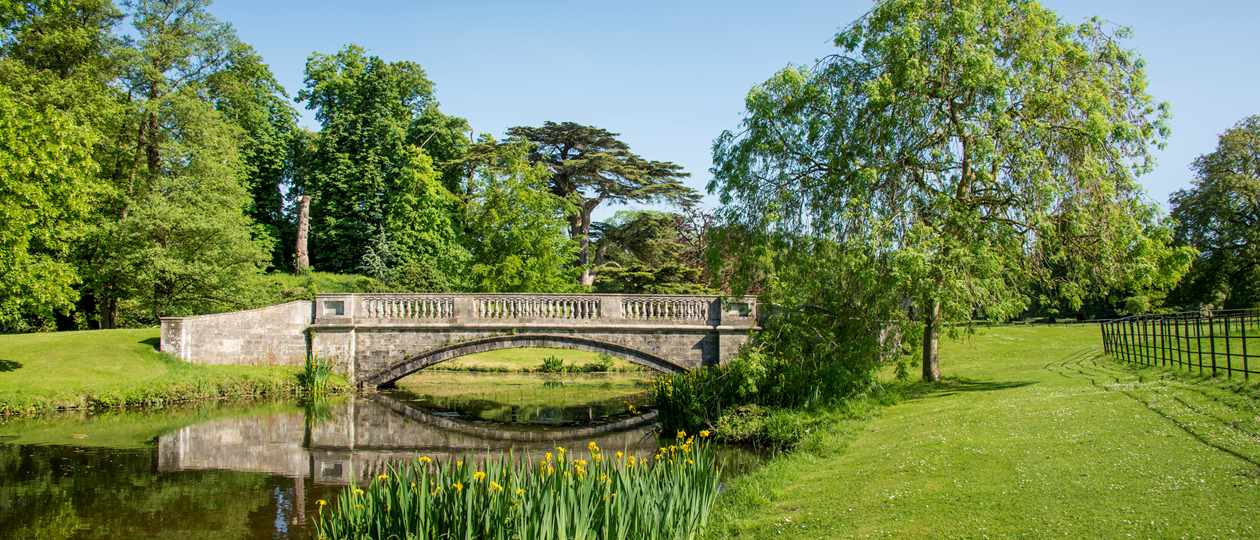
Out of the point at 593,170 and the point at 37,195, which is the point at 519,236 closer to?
the point at 593,170

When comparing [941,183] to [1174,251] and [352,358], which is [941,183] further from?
[352,358]

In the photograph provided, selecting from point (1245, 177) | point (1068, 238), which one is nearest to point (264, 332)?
point (1068, 238)

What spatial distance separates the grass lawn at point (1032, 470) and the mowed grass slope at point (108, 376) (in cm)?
1576

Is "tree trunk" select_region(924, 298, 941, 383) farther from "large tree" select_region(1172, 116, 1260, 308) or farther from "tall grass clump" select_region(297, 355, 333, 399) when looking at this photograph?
"large tree" select_region(1172, 116, 1260, 308)

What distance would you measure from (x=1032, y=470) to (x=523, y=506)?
479cm

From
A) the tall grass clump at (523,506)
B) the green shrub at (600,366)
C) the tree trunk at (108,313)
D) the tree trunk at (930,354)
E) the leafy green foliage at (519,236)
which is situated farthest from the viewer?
the leafy green foliage at (519,236)

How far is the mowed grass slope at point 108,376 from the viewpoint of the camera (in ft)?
64.1

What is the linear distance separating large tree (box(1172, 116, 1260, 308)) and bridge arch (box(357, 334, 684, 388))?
24.4 metres

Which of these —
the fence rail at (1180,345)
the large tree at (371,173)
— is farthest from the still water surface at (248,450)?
the large tree at (371,173)

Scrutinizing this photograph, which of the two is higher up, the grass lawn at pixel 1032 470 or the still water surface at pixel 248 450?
the grass lawn at pixel 1032 470

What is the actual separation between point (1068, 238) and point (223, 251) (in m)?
23.8

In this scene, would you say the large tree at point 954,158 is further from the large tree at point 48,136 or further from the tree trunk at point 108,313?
the tree trunk at point 108,313

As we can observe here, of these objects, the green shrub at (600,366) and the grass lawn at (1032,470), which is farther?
the green shrub at (600,366)

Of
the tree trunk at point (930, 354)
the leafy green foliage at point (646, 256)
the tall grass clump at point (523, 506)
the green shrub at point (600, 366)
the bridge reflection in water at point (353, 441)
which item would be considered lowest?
the bridge reflection in water at point (353, 441)
